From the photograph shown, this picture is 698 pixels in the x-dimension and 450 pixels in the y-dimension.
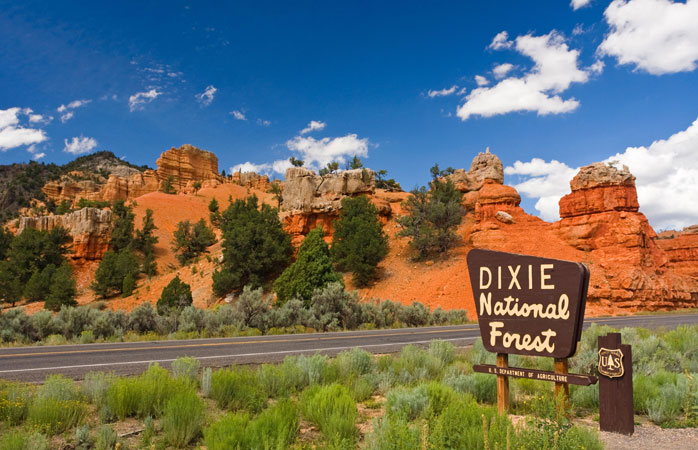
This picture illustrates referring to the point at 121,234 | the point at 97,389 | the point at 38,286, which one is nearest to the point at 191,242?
the point at 121,234

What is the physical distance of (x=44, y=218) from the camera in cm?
5659

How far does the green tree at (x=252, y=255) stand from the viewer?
36.9 meters

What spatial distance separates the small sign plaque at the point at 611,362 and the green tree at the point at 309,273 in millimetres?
19273

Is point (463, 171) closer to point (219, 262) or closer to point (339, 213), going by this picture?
point (339, 213)

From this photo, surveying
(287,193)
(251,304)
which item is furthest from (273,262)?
(251,304)

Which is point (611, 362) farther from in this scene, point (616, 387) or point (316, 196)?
point (316, 196)

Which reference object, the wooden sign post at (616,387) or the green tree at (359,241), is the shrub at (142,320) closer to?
the wooden sign post at (616,387)

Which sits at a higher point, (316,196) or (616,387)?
(316,196)

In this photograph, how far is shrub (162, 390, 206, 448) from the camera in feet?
15.7

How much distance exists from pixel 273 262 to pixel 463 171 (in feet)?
80.2

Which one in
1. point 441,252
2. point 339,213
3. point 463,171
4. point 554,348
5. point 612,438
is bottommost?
point 612,438

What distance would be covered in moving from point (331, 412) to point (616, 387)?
375cm

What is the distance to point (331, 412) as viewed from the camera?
18.3 ft

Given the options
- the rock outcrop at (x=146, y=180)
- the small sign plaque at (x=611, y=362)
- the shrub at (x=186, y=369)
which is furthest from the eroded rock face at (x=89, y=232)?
the small sign plaque at (x=611, y=362)
